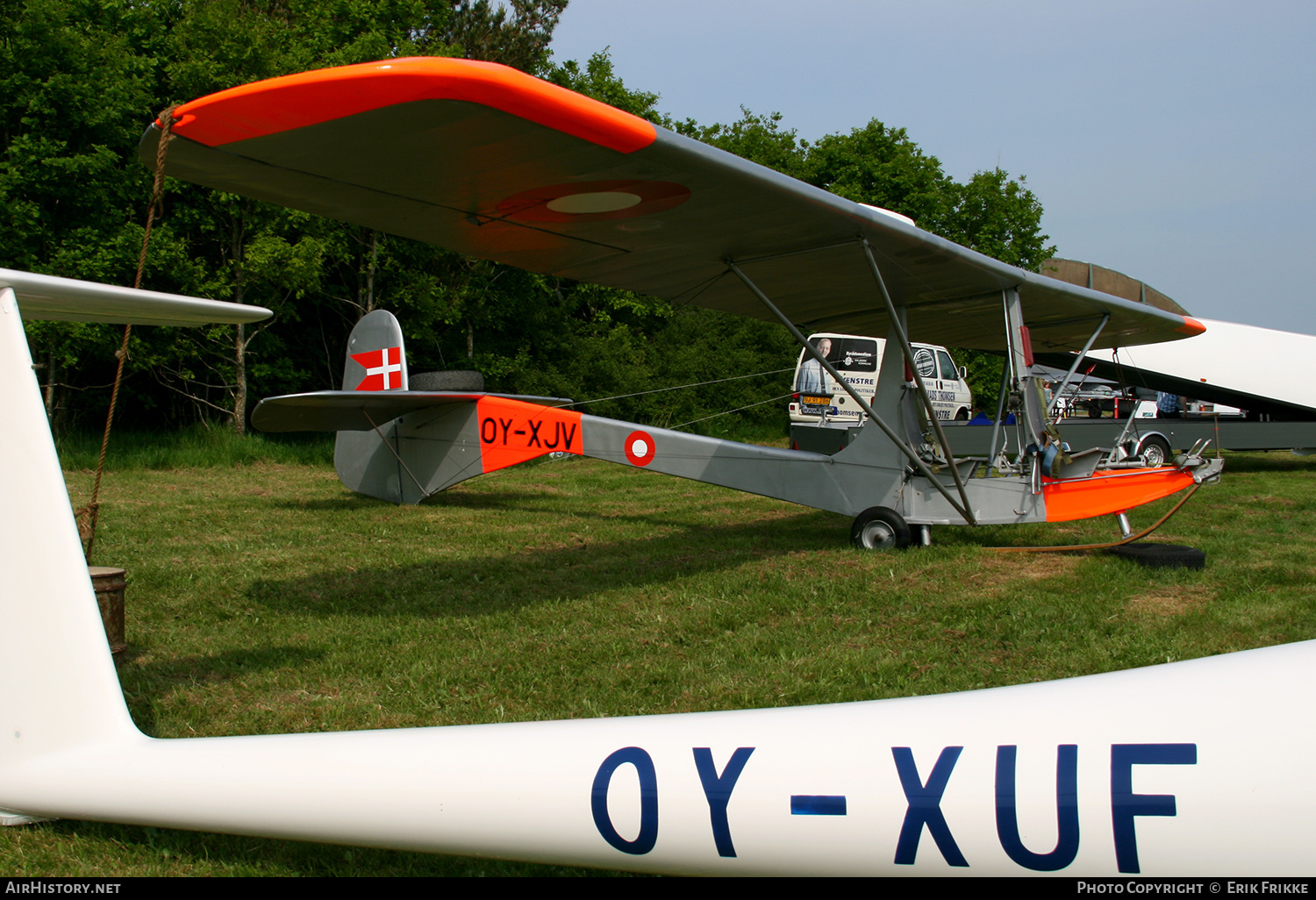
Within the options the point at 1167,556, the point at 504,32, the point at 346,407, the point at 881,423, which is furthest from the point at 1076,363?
the point at 504,32

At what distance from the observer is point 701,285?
282 inches

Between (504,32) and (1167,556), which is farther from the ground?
(504,32)

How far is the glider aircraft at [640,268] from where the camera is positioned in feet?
11.6

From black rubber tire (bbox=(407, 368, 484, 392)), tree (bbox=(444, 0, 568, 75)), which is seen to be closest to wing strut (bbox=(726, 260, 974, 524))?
black rubber tire (bbox=(407, 368, 484, 392))

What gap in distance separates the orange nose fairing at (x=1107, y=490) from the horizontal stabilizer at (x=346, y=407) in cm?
515

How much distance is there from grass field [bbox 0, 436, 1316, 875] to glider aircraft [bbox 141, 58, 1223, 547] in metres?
0.66

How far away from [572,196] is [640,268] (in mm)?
1872

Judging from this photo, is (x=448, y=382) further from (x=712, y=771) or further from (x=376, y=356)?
(x=712, y=771)

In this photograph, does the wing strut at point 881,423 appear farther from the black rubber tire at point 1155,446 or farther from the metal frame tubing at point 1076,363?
the black rubber tire at point 1155,446

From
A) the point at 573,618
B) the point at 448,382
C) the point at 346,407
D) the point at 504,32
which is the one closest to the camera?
the point at 573,618

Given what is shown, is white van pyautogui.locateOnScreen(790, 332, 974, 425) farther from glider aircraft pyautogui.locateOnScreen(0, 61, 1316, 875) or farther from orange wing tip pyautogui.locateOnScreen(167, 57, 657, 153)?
glider aircraft pyautogui.locateOnScreen(0, 61, 1316, 875)

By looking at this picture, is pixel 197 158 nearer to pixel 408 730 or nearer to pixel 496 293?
pixel 408 730

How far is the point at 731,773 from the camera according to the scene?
170 centimetres

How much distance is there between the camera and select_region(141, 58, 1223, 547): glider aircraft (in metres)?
3.52
